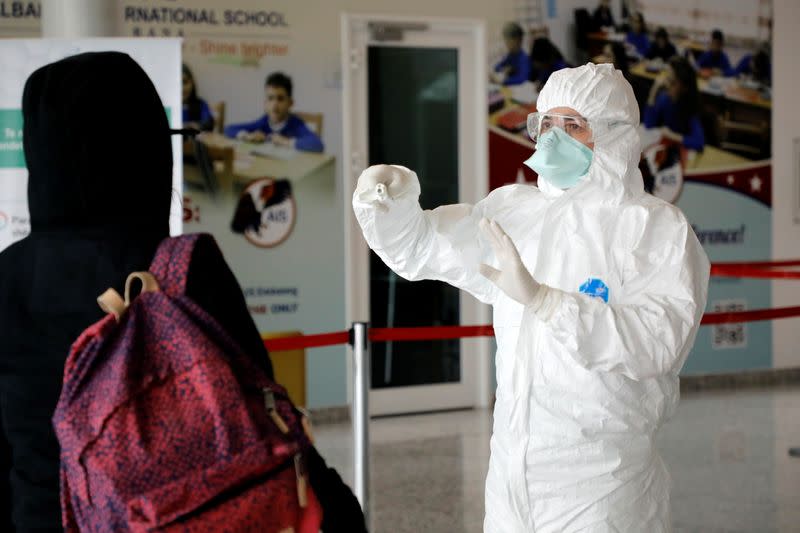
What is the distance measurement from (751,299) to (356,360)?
4683 millimetres

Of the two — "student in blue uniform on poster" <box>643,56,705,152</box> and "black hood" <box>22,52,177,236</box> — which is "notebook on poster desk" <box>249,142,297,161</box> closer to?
"student in blue uniform on poster" <box>643,56,705,152</box>

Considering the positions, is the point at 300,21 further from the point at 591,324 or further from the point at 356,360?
the point at 591,324

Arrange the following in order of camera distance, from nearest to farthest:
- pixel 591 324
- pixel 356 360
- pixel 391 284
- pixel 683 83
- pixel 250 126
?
pixel 591 324 < pixel 356 360 < pixel 250 126 < pixel 391 284 < pixel 683 83

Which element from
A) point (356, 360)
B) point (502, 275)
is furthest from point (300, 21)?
point (502, 275)

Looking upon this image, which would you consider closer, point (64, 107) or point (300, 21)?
point (64, 107)

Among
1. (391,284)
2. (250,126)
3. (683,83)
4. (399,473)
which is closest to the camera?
(399,473)

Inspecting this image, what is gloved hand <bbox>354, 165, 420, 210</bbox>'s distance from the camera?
2.17 metres

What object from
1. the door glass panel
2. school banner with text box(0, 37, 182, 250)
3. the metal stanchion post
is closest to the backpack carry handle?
the metal stanchion post

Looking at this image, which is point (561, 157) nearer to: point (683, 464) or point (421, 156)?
point (683, 464)

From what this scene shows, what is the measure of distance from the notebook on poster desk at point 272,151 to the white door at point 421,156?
16.3 inches

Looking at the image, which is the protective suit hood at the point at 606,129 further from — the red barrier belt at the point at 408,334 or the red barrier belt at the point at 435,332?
the red barrier belt at the point at 435,332

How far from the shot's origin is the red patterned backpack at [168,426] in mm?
1231

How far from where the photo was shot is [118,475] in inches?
48.2

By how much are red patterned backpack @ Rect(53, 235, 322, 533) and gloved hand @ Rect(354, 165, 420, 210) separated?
89 cm
